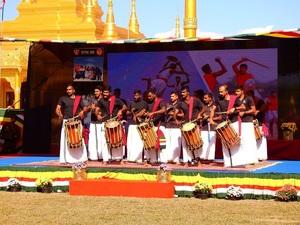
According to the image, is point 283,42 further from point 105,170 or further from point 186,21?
Result: point 186,21

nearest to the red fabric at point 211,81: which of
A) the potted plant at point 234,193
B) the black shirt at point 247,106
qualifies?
the black shirt at point 247,106

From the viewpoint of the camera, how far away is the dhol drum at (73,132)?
1063 centimetres

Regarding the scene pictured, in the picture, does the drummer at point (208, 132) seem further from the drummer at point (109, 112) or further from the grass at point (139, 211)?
the grass at point (139, 211)

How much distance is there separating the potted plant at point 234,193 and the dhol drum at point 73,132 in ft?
10.8

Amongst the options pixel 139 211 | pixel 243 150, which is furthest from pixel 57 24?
pixel 139 211

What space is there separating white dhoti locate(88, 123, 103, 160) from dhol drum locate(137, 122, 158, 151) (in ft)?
4.11

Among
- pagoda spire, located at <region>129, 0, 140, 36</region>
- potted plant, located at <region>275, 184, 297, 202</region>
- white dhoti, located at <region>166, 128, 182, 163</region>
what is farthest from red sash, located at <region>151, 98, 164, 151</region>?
pagoda spire, located at <region>129, 0, 140, 36</region>

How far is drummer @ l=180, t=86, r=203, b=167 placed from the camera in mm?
10727

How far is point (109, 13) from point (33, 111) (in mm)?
16238

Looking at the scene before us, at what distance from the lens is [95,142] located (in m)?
11.8

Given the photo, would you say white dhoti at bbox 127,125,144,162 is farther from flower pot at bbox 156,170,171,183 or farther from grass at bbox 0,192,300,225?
grass at bbox 0,192,300,225

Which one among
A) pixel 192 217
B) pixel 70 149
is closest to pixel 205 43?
pixel 70 149

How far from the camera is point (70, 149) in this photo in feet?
36.0

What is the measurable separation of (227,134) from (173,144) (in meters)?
1.65
